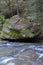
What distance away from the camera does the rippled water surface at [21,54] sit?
7477 millimetres

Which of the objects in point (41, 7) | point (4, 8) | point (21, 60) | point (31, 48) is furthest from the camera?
point (4, 8)

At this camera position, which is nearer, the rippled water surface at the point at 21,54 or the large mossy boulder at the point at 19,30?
the rippled water surface at the point at 21,54

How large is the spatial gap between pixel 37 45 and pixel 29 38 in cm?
101

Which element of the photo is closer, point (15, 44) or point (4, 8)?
point (15, 44)

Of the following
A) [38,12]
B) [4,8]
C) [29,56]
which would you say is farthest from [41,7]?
[29,56]

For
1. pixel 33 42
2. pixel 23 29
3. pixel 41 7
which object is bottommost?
pixel 33 42

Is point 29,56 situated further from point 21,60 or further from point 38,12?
point 38,12

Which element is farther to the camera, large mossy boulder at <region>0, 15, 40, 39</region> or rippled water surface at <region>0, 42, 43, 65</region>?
large mossy boulder at <region>0, 15, 40, 39</region>

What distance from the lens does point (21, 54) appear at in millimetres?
8625

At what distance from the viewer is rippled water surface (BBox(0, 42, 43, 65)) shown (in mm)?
7477

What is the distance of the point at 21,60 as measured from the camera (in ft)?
25.1

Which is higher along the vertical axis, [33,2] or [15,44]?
[33,2]

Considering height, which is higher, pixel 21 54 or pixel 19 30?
pixel 19 30

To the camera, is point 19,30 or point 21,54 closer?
point 21,54
